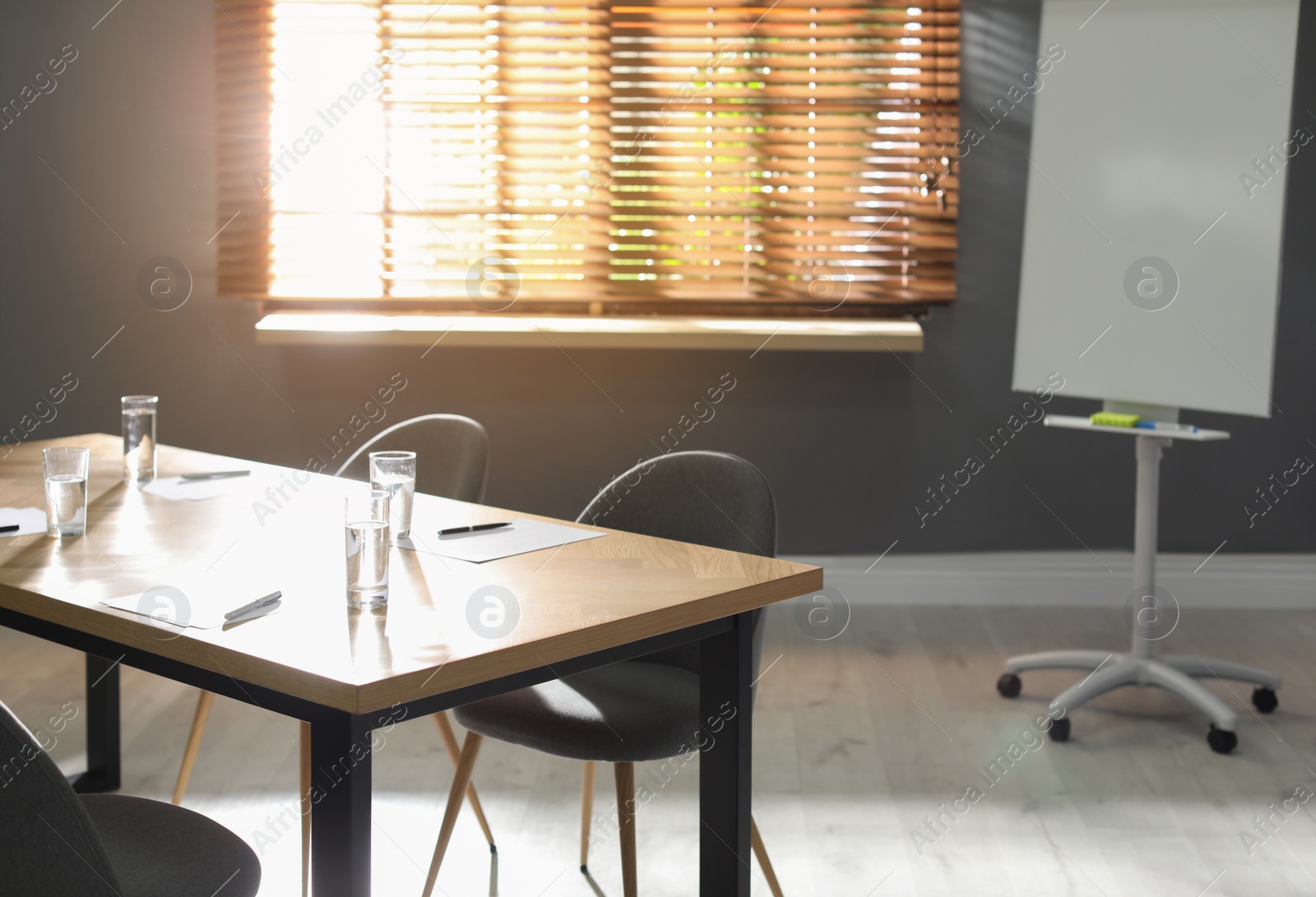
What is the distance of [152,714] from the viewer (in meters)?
2.92

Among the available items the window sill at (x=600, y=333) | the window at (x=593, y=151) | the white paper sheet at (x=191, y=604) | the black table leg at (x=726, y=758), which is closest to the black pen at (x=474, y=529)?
the white paper sheet at (x=191, y=604)

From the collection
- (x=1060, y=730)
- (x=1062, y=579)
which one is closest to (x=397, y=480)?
(x=1060, y=730)

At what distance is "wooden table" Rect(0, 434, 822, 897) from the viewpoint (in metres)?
1.13

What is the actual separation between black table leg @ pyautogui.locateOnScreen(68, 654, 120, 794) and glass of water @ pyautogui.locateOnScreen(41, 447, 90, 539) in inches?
32.9

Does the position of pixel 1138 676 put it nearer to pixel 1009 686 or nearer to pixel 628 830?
pixel 1009 686

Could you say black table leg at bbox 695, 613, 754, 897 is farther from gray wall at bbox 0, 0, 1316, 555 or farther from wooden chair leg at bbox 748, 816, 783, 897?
gray wall at bbox 0, 0, 1316, 555

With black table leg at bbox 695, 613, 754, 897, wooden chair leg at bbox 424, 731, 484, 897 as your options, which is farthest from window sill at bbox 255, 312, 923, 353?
black table leg at bbox 695, 613, 754, 897

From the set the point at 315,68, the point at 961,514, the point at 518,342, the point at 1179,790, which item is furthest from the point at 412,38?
the point at 1179,790

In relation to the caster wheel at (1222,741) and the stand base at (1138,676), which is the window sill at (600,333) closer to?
the stand base at (1138,676)

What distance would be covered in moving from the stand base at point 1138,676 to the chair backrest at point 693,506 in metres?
1.16

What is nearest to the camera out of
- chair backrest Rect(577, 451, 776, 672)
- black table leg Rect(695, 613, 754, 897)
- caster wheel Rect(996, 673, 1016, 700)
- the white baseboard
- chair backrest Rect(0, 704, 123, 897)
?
chair backrest Rect(0, 704, 123, 897)

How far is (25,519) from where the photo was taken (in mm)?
1801

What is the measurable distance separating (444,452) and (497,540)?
795mm

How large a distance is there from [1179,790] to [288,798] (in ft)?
5.92
